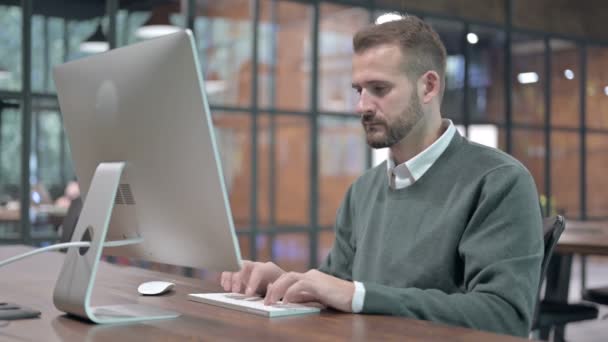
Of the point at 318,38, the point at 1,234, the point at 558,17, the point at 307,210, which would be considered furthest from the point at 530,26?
the point at 1,234

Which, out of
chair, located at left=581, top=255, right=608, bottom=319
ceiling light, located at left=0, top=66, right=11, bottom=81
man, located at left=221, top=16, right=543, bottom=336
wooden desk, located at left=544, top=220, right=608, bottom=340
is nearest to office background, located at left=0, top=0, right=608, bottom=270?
ceiling light, located at left=0, top=66, right=11, bottom=81

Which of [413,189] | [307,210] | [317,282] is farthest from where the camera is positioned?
[307,210]

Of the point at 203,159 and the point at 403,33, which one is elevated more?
the point at 403,33

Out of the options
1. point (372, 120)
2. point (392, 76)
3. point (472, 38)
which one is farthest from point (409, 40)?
point (472, 38)

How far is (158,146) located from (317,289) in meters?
0.40

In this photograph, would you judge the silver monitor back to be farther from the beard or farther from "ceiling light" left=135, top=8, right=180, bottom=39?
"ceiling light" left=135, top=8, right=180, bottom=39

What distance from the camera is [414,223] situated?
1777 mm

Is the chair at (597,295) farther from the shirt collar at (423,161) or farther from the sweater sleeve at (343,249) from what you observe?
the shirt collar at (423,161)

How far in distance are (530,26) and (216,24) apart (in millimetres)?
3615

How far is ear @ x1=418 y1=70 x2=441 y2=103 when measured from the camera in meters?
1.85

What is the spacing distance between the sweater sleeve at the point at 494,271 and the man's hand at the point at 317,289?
40mm

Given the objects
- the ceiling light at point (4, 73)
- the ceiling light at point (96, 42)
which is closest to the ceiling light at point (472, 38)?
the ceiling light at point (96, 42)

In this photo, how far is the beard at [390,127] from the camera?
1805 millimetres

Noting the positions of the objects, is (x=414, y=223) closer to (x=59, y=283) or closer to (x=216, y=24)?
(x=59, y=283)
